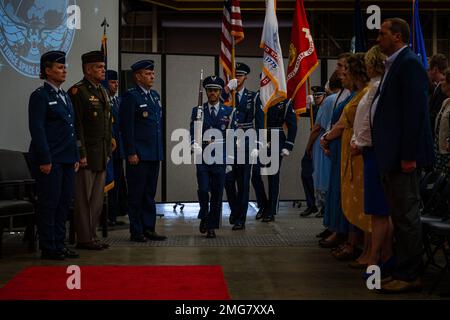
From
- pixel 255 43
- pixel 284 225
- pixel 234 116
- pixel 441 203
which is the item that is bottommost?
pixel 284 225

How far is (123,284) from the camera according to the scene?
4.21m

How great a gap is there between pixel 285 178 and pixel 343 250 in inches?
193

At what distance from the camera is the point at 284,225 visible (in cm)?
780

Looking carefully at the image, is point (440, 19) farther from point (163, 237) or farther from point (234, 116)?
point (163, 237)

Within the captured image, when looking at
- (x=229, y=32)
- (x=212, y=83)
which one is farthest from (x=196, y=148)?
(x=229, y=32)

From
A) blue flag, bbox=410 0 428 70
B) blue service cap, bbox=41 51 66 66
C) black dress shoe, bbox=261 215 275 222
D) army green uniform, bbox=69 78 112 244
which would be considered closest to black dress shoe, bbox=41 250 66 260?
army green uniform, bbox=69 78 112 244

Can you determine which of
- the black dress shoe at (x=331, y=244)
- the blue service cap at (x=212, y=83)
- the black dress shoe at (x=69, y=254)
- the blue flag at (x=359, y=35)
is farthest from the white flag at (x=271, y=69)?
the black dress shoe at (x=69, y=254)

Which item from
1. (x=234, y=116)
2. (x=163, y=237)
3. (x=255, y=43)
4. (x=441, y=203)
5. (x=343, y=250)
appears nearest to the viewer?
(x=441, y=203)

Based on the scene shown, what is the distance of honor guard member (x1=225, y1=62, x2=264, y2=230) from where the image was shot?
741 cm

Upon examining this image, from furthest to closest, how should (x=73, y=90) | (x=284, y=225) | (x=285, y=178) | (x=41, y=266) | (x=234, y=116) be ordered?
1. (x=285, y=178)
2. (x=284, y=225)
3. (x=234, y=116)
4. (x=73, y=90)
5. (x=41, y=266)

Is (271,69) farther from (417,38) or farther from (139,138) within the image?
(139,138)

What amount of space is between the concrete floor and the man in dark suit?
0.72 feet

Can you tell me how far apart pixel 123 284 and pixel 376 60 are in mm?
2071
